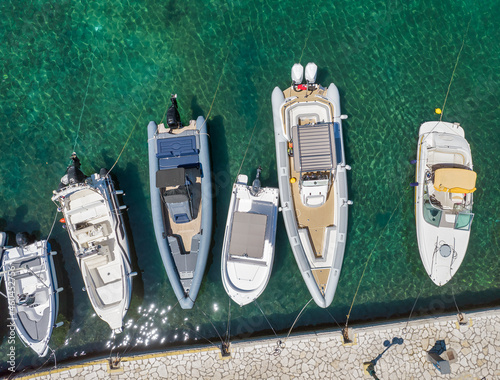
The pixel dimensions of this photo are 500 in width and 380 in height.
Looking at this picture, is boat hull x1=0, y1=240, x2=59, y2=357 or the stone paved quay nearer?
boat hull x1=0, y1=240, x2=59, y2=357

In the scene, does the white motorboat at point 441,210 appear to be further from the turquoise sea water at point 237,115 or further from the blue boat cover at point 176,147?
the blue boat cover at point 176,147

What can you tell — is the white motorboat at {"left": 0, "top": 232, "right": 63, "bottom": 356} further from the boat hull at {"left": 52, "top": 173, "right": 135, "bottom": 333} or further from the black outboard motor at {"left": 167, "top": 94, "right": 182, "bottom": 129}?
the black outboard motor at {"left": 167, "top": 94, "right": 182, "bottom": 129}

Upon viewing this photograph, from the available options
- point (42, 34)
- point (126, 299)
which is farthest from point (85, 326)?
point (42, 34)

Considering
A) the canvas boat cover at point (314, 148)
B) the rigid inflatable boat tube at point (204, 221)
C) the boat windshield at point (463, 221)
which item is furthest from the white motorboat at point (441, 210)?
the rigid inflatable boat tube at point (204, 221)

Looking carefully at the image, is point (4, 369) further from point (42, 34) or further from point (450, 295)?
point (450, 295)

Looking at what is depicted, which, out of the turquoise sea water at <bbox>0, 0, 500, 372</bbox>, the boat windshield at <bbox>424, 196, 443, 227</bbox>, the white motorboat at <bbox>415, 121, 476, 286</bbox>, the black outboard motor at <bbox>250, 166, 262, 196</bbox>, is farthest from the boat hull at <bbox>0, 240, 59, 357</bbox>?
the boat windshield at <bbox>424, 196, 443, 227</bbox>

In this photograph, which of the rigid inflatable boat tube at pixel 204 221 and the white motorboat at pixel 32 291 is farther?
the rigid inflatable boat tube at pixel 204 221
